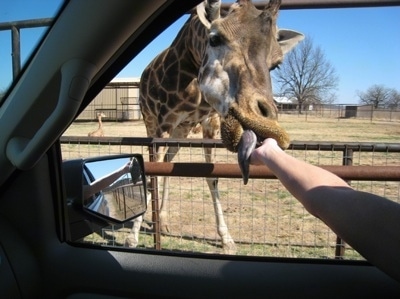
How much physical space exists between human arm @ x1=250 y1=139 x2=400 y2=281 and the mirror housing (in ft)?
2.04

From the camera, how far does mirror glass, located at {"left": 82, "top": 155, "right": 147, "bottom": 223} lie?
155 centimetres

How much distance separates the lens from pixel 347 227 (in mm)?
1159

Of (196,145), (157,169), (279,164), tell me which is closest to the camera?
(279,164)

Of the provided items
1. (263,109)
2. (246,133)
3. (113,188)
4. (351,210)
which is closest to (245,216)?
(263,109)

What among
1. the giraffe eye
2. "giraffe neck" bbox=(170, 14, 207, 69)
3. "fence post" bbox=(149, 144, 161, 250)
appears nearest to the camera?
the giraffe eye

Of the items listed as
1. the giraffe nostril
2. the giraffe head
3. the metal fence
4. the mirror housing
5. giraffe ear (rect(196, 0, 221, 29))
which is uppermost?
giraffe ear (rect(196, 0, 221, 29))

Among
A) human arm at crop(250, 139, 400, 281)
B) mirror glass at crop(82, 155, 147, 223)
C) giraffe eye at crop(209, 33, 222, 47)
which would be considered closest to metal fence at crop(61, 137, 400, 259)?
giraffe eye at crop(209, 33, 222, 47)

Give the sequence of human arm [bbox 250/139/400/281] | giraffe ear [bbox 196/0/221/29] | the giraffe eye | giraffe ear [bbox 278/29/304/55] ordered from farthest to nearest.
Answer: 1. giraffe ear [bbox 278/29/304/55]
2. giraffe ear [bbox 196/0/221/29]
3. the giraffe eye
4. human arm [bbox 250/139/400/281]

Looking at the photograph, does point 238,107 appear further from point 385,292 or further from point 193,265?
point 385,292

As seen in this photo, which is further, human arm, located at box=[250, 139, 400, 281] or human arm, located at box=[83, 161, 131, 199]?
human arm, located at box=[83, 161, 131, 199]

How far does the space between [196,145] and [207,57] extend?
788 mm

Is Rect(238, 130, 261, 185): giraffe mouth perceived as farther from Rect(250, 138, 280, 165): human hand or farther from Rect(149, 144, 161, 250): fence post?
Rect(149, 144, 161, 250): fence post

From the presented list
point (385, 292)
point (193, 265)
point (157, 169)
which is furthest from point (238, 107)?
point (385, 292)

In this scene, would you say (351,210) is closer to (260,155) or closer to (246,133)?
(260,155)
